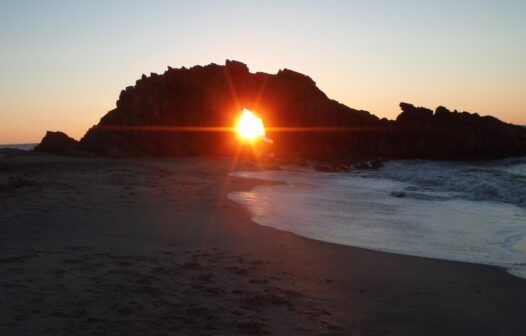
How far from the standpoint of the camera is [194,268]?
612 centimetres

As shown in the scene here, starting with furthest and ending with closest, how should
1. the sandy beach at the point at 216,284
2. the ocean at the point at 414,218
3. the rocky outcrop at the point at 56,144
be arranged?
the rocky outcrop at the point at 56,144 < the ocean at the point at 414,218 < the sandy beach at the point at 216,284

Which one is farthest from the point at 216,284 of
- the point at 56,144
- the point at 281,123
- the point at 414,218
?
Answer: the point at 281,123

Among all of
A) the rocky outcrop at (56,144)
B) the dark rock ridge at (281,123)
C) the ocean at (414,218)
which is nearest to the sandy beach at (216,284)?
the ocean at (414,218)

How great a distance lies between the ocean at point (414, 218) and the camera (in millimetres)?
8180

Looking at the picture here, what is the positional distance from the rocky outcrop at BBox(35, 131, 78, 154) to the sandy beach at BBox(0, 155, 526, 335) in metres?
21.0

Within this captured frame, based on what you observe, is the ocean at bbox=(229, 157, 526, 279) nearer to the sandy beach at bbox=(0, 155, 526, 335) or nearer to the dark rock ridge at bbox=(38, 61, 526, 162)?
the sandy beach at bbox=(0, 155, 526, 335)

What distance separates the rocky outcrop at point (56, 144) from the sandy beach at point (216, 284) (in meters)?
21.0

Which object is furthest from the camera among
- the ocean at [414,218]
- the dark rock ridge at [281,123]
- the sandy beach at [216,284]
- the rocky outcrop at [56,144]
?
the dark rock ridge at [281,123]

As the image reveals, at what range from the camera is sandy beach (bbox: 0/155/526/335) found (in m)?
4.35

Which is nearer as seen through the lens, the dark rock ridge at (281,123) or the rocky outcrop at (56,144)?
the rocky outcrop at (56,144)

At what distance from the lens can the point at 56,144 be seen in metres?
29.6

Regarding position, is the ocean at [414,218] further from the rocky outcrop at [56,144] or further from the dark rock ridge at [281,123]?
the dark rock ridge at [281,123]

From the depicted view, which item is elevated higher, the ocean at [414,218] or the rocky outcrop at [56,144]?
the rocky outcrop at [56,144]

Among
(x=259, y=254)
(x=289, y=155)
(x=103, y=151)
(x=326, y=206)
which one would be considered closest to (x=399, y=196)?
(x=326, y=206)
